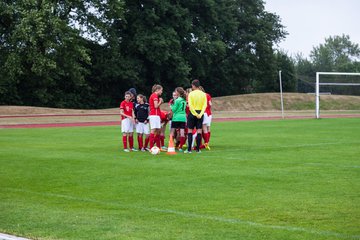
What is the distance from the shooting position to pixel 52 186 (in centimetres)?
1238

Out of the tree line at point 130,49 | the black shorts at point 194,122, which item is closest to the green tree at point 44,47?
the tree line at point 130,49

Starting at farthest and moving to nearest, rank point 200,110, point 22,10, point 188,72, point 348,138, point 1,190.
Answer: point 188,72, point 22,10, point 348,138, point 200,110, point 1,190

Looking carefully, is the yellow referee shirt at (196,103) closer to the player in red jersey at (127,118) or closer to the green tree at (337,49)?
the player in red jersey at (127,118)

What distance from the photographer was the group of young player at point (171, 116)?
19016 mm

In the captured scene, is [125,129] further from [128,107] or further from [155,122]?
[155,122]

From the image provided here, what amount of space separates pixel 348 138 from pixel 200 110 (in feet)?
24.9

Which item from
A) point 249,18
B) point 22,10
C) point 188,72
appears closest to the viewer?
point 22,10

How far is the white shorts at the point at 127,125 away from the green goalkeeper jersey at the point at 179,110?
1.33m

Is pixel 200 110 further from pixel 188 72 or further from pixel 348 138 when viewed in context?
pixel 188 72

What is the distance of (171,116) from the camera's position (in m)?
20.3

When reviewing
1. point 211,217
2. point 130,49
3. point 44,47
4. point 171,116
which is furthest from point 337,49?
point 211,217

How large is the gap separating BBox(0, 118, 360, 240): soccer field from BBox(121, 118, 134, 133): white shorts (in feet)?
2.26

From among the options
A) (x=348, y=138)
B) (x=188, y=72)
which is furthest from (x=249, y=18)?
(x=348, y=138)

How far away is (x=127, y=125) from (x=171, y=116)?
1303mm
